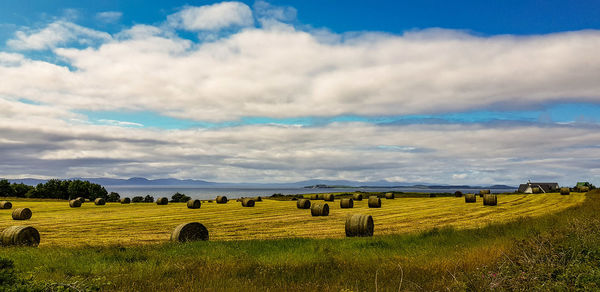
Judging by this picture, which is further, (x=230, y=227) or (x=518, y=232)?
(x=230, y=227)

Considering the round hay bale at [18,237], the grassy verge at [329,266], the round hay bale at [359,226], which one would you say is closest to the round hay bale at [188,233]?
the grassy verge at [329,266]

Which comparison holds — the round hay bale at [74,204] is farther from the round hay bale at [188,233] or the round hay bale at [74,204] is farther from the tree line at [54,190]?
the round hay bale at [188,233]

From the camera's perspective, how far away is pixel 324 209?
113 feet

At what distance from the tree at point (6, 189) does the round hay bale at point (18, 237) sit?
219 ft

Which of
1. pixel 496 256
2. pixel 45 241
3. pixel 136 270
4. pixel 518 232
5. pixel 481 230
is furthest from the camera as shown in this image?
pixel 45 241

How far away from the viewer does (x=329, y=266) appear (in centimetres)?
1066

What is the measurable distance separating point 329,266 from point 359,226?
10400 mm

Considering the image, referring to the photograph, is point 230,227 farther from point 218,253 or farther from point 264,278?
point 264,278

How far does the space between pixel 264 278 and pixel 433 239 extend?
9.86m

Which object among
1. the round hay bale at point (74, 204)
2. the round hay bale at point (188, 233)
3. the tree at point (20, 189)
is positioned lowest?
the round hay bale at point (74, 204)

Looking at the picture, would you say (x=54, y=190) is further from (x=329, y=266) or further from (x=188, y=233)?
(x=329, y=266)

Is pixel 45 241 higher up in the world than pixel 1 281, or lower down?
lower down

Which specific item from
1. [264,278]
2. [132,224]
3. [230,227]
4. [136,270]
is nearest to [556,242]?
[264,278]

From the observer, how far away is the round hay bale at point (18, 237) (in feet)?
56.5
